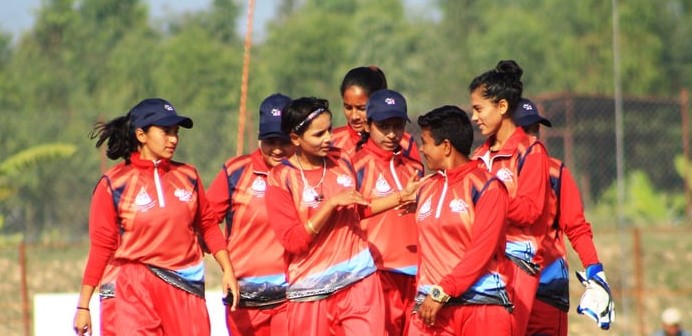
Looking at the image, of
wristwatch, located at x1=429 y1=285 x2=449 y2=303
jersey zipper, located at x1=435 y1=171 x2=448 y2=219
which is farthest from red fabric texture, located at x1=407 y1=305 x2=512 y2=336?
jersey zipper, located at x1=435 y1=171 x2=448 y2=219

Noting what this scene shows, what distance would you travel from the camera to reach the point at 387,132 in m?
8.91

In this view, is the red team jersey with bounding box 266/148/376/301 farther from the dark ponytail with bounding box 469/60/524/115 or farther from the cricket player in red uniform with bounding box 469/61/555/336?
the dark ponytail with bounding box 469/60/524/115

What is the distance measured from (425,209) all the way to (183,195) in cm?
158

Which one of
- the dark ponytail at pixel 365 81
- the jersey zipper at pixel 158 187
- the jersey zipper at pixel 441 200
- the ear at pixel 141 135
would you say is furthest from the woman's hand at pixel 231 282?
the jersey zipper at pixel 441 200

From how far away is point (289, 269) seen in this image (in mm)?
8430

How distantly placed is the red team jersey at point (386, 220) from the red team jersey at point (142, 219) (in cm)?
107

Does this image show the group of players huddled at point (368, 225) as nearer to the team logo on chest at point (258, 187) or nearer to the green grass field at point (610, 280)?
the team logo on chest at point (258, 187)

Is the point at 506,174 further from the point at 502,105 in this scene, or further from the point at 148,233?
the point at 148,233

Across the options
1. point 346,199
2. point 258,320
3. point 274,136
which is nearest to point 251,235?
point 258,320

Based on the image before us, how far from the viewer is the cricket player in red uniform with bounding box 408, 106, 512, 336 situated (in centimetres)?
760

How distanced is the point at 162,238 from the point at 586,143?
68.0ft

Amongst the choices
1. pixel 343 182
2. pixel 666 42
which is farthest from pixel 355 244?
pixel 666 42

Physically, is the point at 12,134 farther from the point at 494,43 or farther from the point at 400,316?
the point at 494,43

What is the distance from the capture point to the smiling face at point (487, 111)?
8586 millimetres
